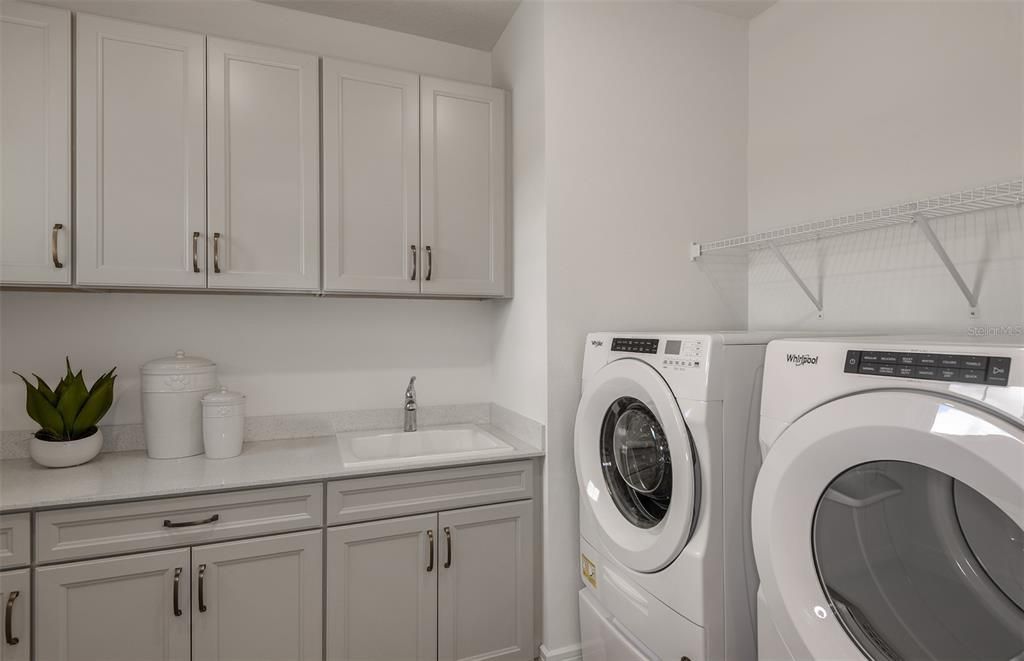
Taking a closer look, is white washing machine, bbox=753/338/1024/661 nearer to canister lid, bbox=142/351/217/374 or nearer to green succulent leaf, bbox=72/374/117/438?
canister lid, bbox=142/351/217/374

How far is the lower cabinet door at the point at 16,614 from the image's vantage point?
140 cm

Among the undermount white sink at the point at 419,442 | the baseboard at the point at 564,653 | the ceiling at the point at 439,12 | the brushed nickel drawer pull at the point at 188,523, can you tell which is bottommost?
the baseboard at the point at 564,653

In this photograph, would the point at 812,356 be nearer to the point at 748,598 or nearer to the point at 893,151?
the point at 748,598

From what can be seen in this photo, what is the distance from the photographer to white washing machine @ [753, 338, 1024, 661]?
0.88m

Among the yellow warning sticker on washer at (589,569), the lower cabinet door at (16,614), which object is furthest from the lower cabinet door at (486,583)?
the lower cabinet door at (16,614)

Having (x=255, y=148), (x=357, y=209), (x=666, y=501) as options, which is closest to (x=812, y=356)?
(x=666, y=501)

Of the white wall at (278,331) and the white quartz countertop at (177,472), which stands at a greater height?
the white wall at (278,331)

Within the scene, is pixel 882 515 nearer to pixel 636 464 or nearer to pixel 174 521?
pixel 636 464

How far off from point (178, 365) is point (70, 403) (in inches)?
12.9

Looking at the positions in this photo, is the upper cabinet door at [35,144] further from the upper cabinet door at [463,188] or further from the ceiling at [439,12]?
the upper cabinet door at [463,188]

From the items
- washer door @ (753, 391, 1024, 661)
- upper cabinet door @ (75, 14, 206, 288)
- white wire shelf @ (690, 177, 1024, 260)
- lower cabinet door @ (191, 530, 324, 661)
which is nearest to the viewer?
washer door @ (753, 391, 1024, 661)

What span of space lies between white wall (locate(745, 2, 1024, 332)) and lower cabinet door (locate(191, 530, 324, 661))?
1994mm

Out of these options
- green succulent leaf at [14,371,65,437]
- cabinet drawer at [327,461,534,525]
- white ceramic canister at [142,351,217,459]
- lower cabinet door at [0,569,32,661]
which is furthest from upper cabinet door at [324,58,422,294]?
lower cabinet door at [0,569,32,661]

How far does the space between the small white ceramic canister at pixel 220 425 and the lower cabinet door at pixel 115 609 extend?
0.39 m
